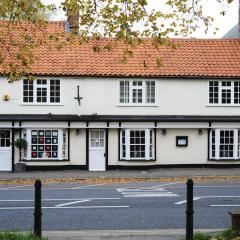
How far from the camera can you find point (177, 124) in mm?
29547

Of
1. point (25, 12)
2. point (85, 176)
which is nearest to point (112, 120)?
point (85, 176)

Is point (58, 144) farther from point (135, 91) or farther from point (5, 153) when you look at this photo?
point (135, 91)

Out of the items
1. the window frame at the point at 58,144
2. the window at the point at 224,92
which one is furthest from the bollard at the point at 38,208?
the window at the point at 224,92

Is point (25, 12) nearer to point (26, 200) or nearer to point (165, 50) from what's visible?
point (26, 200)

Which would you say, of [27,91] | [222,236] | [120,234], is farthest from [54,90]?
[222,236]

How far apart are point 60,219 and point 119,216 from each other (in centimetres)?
152

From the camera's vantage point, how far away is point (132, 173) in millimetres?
27891

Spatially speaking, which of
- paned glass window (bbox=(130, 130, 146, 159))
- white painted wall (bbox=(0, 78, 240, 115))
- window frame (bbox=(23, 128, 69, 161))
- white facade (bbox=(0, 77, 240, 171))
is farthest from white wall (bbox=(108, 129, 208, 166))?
window frame (bbox=(23, 128, 69, 161))

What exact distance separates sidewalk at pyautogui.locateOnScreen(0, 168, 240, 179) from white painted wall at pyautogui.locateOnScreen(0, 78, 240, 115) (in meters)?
3.19

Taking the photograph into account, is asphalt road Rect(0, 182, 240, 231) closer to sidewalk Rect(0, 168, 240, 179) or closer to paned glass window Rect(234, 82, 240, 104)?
sidewalk Rect(0, 168, 240, 179)

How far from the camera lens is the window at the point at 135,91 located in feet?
97.3

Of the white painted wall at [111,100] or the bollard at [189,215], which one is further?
the white painted wall at [111,100]

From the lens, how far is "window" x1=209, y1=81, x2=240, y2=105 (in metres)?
30.2

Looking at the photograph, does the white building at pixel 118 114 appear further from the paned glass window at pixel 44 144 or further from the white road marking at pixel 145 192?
the white road marking at pixel 145 192
